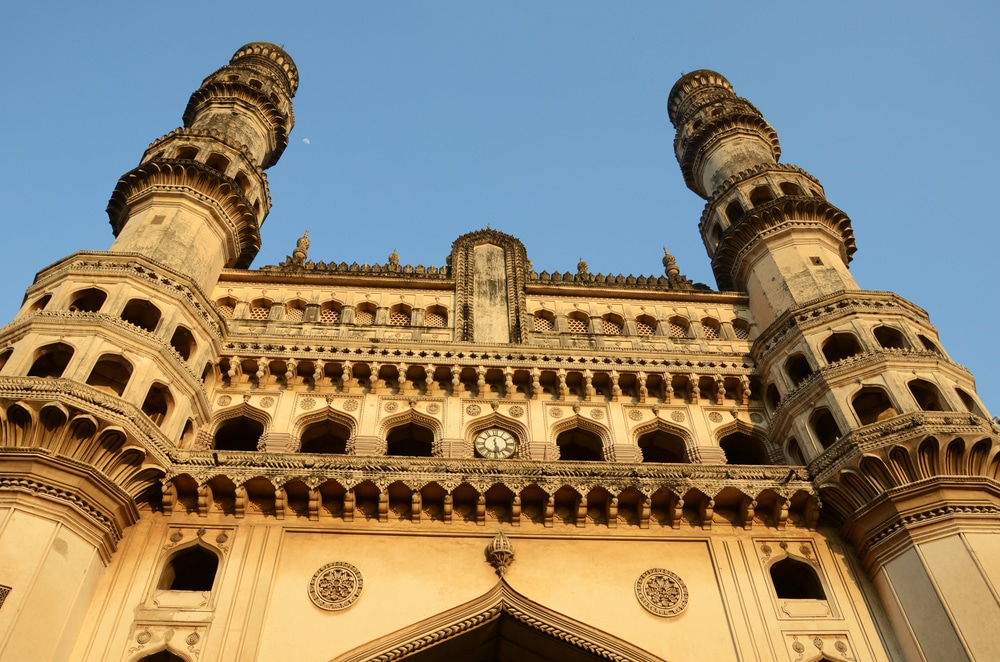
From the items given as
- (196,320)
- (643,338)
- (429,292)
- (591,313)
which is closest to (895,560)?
(643,338)

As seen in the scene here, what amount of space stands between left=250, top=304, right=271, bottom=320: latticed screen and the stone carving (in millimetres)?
8129

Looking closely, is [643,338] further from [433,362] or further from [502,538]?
[502,538]

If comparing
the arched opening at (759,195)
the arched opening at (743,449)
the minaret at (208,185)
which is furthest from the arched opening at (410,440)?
the arched opening at (759,195)

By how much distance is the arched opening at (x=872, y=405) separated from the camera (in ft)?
51.6

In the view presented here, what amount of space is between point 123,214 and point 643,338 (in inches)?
483

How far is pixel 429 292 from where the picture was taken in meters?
20.2

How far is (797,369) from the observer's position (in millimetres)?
17484

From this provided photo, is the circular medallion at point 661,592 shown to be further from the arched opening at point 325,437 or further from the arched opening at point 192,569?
the arched opening at point 192,569

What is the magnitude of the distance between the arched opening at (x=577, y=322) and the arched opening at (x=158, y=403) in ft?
28.2

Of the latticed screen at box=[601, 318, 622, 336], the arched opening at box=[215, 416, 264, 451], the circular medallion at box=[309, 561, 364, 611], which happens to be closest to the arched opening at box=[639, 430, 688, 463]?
the latticed screen at box=[601, 318, 622, 336]

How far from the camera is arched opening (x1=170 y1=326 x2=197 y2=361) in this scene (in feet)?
54.2

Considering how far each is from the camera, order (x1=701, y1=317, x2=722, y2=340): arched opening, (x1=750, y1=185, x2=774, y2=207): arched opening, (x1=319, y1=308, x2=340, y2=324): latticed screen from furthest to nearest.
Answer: (x1=750, y1=185, x2=774, y2=207): arched opening, (x1=701, y1=317, x2=722, y2=340): arched opening, (x1=319, y1=308, x2=340, y2=324): latticed screen

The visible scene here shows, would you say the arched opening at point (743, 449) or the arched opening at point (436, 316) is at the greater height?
the arched opening at point (436, 316)

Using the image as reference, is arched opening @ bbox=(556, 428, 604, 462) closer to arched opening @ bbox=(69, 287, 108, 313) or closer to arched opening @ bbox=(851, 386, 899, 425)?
arched opening @ bbox=(851, 386, 899, 425)
